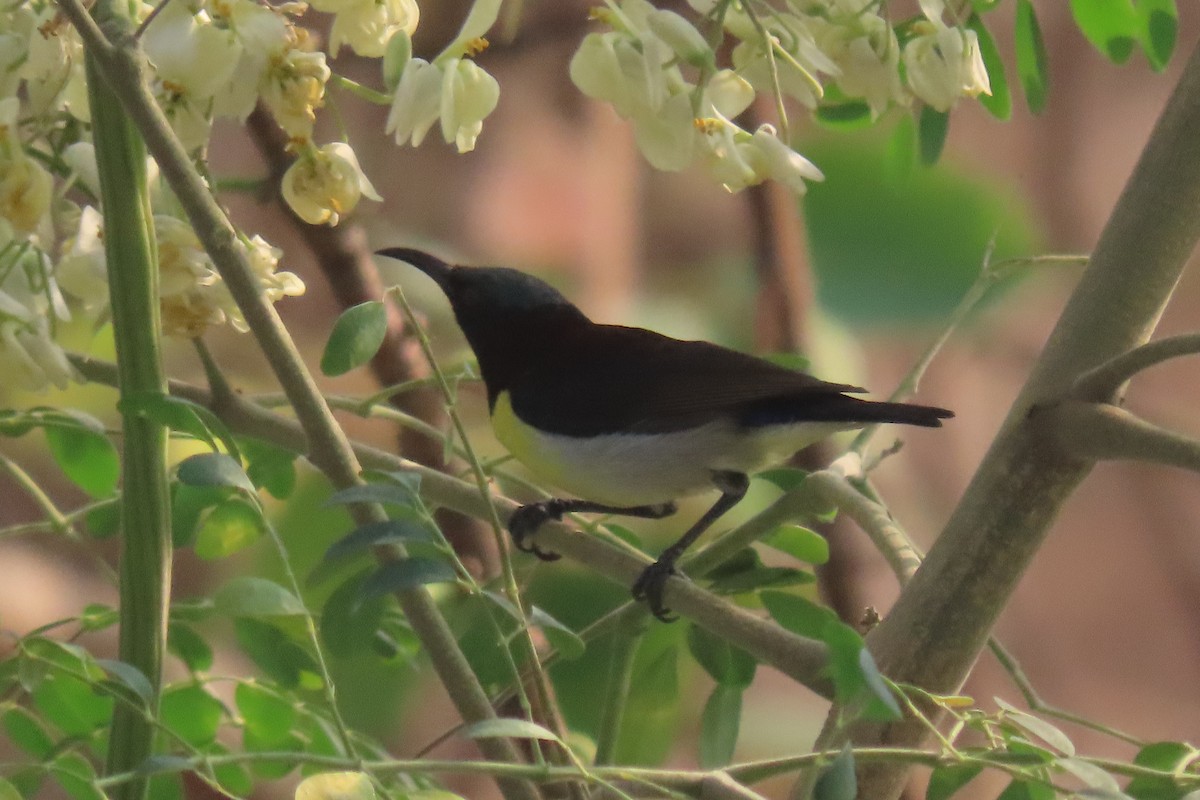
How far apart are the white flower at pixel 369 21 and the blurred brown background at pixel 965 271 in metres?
1.32

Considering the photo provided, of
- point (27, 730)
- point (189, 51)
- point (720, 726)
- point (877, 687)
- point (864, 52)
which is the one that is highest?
point (864, 52)

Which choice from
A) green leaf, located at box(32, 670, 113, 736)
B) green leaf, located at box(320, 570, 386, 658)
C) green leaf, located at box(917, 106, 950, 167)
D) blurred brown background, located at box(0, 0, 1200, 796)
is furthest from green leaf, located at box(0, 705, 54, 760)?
blurred brown background, located at box(0, 0, 1200, 796)

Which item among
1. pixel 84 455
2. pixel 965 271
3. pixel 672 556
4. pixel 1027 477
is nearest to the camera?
pixel 1027 477

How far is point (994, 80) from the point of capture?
69 centimetres

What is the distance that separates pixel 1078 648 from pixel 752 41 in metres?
1.73

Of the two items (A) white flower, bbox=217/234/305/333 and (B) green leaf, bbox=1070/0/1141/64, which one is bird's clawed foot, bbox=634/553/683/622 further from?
(B) green leaf, bbox=1070/0/1141/64

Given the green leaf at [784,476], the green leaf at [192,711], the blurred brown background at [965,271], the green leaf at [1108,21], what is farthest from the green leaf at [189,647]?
the blurred brown background at [965,271]

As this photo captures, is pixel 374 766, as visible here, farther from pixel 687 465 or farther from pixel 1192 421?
pixel 1192 421

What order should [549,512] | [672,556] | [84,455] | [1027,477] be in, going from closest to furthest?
[1027,477]
[84,455]
[672,556]
[549,512]

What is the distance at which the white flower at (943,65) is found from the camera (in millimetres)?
508

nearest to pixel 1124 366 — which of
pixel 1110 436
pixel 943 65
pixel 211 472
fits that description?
pixel 1110 436

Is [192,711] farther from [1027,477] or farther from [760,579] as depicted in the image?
[1027,477]

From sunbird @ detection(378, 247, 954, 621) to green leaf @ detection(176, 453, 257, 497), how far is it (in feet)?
1.75

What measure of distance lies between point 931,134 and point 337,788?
0.49 metres
